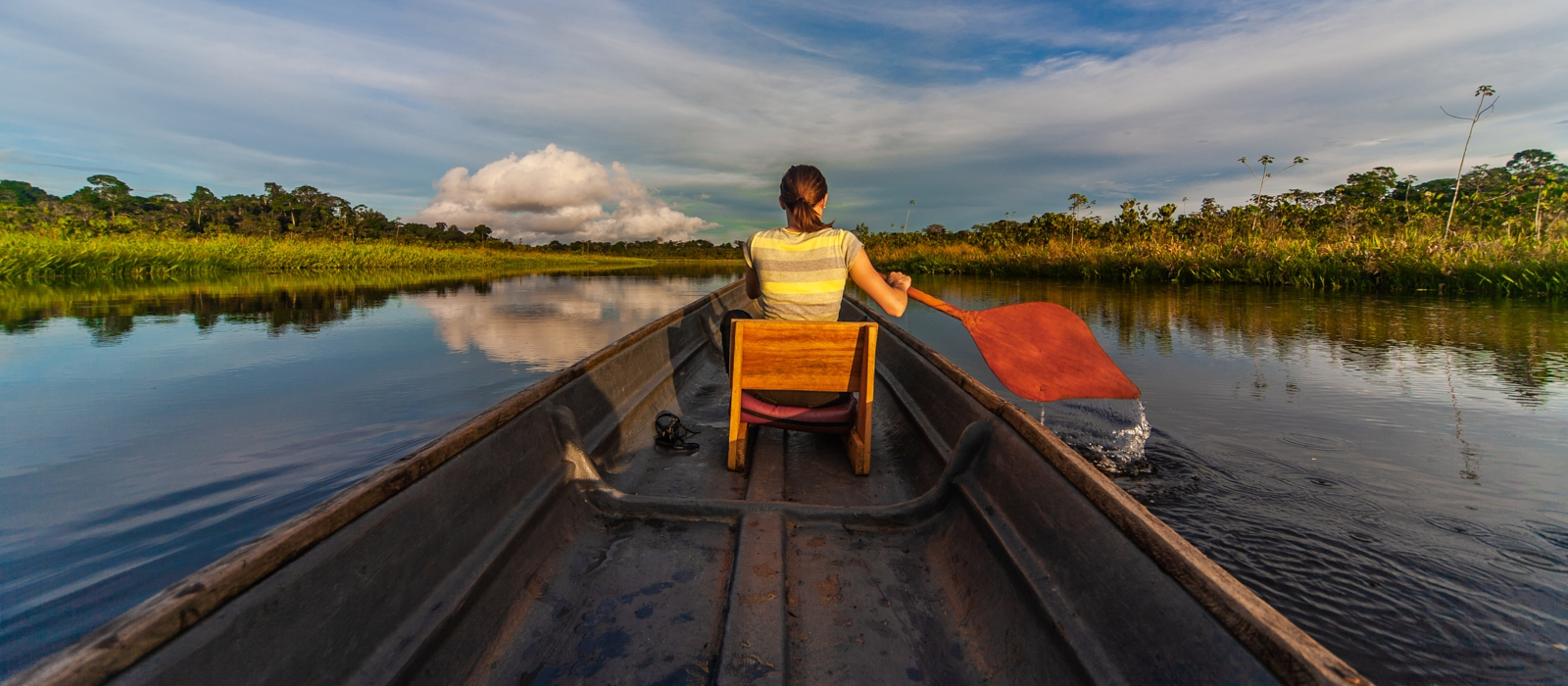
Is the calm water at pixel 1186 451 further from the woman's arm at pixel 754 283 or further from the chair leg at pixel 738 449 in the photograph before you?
the woman's arm at pixel 754 283

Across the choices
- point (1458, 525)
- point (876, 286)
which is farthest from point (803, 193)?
point (1458, 525)

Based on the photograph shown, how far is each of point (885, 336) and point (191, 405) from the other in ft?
18.1

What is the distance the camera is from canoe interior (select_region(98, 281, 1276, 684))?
1231mm

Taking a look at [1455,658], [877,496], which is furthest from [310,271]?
[1455,658]

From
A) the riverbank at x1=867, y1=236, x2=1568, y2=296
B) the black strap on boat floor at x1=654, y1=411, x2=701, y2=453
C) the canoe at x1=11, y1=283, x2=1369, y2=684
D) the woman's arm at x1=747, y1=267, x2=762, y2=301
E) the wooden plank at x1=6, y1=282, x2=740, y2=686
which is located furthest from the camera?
the riverbank at x1=867, y1=236, x2=1568, y2=296

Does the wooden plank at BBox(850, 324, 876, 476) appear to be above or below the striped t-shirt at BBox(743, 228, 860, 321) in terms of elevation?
below

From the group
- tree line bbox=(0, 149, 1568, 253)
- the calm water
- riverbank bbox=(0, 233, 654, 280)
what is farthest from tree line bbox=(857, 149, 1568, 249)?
riverbank bbox=(0, 233, 654, 280)

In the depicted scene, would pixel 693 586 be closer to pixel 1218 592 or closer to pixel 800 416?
pixel 800 416

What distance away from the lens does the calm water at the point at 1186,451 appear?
210 cm

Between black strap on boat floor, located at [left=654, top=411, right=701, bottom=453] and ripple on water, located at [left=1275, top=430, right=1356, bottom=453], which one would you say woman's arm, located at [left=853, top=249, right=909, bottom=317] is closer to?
black strap on boat floor, located at [left=654, top=411, right=701, bottom=453]

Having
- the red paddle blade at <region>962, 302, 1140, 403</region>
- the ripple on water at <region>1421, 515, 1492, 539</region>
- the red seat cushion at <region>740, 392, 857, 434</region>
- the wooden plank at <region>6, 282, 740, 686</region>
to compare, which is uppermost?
the red paddle blade at <region>962, 302, 1140, 403</region>

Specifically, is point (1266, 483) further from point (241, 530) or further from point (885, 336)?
point (241, 530)

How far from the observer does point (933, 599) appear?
194 cm

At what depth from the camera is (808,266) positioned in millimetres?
2998
